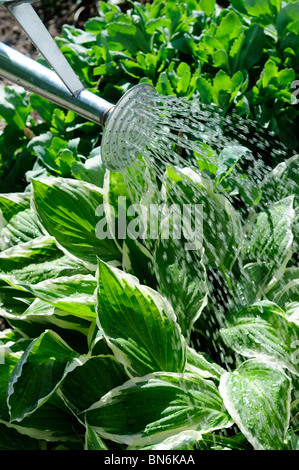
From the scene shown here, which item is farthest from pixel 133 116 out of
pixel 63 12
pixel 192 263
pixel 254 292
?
pixel 63 12

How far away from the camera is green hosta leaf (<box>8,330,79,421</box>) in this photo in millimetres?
1285

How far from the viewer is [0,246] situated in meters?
1.70

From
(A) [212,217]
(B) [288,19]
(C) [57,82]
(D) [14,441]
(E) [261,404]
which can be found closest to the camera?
(C) [57,82]

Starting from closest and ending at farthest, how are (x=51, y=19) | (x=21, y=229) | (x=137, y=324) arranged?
(x=137, y=324) < (x=21, y=229) < (x=51, y=19)

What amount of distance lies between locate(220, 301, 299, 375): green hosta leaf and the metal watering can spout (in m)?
0.48

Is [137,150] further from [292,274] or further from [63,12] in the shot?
[63,12]

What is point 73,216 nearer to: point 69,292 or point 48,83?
point 69,292

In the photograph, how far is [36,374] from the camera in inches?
52.7

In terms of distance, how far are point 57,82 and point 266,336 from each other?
666 mm

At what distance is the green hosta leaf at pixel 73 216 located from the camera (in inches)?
61.7

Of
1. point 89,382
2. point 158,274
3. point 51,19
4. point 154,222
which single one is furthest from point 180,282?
point 51,19

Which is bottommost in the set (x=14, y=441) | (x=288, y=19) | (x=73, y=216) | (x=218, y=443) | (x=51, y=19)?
(x=14, y=441)

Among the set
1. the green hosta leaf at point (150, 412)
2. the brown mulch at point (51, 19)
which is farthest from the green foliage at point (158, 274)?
the brown mulch at point (51, 19)

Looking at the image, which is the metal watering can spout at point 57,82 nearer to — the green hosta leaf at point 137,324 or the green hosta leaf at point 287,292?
the green hosta leaf at point 137,324
